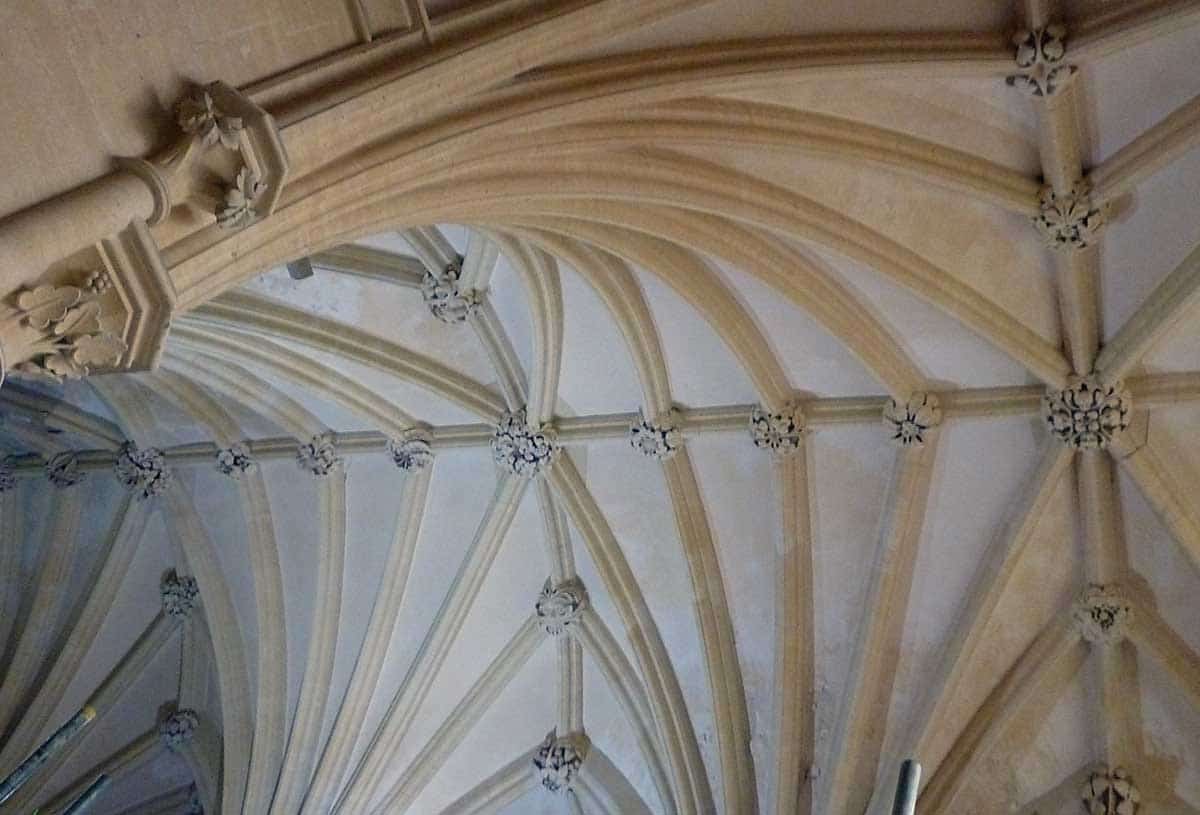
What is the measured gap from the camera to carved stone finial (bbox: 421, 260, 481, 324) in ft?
37.0

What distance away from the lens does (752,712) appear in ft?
38.4

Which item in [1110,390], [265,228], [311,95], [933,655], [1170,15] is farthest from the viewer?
[933,655]

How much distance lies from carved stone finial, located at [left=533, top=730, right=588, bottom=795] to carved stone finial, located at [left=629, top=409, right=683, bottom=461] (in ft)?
9.83

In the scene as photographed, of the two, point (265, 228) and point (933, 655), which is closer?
point (265, 228)

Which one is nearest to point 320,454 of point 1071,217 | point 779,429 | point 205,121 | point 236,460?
point 236,460

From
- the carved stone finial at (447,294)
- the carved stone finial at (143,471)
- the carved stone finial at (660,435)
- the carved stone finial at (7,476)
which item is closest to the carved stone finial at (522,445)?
the carved stone finial at (660,435)

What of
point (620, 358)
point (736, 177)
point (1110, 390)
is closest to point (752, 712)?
point (620, 358)

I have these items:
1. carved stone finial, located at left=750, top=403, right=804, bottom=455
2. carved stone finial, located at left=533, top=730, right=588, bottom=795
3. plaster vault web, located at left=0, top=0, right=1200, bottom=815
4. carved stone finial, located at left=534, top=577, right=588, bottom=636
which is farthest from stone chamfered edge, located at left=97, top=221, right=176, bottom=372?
carved stone finial, located at left=533, top=730, right=588, bottom=795

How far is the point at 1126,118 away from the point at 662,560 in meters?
5.06

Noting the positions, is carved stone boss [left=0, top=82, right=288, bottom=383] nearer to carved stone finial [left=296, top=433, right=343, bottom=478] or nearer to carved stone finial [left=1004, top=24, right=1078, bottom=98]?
carved stone finial [left=1004, top=24, right=1078, bottom=98]

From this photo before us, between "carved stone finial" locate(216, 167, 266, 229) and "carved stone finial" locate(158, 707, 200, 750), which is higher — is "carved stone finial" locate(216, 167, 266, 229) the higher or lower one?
the lower one

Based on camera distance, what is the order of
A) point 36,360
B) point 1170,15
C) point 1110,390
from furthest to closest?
1. point 1110,390
2. point 1170,15
3. point 36,360

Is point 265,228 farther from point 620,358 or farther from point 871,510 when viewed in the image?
point 871,510

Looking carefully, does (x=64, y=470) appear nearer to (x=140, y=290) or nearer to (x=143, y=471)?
(x=143, y=471)
